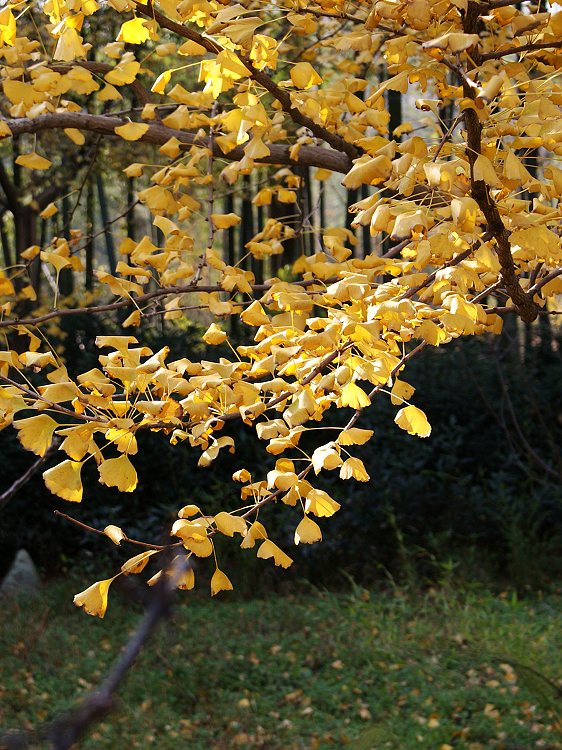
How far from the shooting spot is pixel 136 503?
248 inches

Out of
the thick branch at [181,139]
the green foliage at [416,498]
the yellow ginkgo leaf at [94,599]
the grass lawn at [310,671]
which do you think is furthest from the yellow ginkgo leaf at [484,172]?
the green foliage at [416,498]

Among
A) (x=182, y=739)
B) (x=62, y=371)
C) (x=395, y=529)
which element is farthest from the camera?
(x=395, y=529)

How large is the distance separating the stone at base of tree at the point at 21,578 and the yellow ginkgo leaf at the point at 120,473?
449cm

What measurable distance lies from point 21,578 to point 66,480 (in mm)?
4675

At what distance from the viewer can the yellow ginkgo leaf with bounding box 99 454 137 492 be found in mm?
1557

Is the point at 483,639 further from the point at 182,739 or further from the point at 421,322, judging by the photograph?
the point at 421,322

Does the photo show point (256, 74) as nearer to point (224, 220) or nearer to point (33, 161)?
point (224, 220)

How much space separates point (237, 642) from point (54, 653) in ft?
3.33

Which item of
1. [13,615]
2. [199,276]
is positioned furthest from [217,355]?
[199,276]

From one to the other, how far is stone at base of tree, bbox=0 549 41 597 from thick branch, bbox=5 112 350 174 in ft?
12.3

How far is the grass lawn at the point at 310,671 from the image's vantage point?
3.94 metres

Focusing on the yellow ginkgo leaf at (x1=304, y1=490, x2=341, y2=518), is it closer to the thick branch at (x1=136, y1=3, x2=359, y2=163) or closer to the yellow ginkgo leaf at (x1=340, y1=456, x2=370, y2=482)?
the yellow ginkgo leaf at (x1=340, y1=456, x2=370, y2=482)

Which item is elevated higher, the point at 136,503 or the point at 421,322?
the point at 421,322

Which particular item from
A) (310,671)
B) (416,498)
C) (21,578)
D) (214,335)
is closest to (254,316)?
(214,335)
